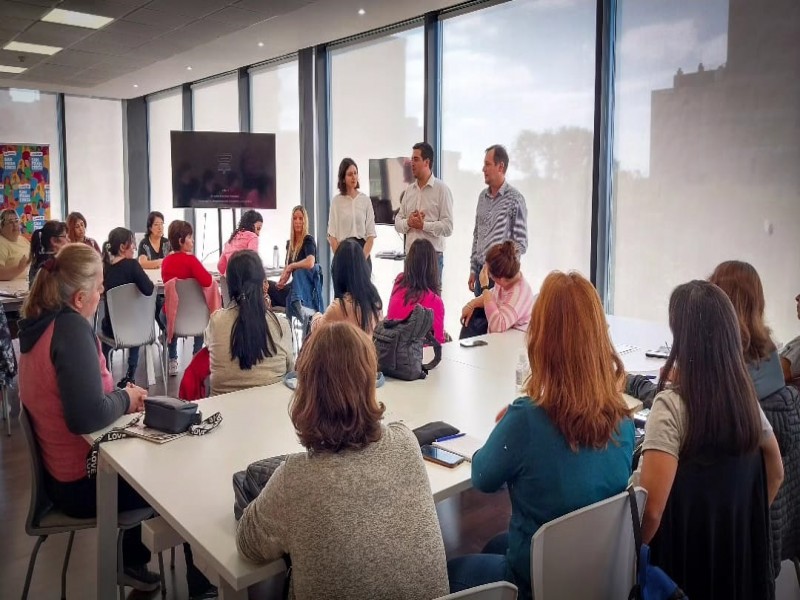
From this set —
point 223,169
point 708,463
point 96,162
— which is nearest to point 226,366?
point 708,463

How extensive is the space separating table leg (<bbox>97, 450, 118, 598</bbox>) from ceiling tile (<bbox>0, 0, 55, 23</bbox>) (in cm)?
547

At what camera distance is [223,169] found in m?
8.11

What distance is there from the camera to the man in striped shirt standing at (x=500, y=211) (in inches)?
197

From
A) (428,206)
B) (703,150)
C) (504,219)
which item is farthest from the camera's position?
(428,206)

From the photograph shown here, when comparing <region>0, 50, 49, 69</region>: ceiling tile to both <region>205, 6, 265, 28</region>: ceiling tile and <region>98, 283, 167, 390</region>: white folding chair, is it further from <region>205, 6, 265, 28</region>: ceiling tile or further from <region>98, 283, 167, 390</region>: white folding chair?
<region>98, 283, 167, 390</region>: white folding chair

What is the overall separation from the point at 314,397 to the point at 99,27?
6641 millimetres

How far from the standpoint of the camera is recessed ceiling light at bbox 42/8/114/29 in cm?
636

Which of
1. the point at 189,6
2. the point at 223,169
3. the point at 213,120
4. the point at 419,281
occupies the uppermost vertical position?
the point at 189,6

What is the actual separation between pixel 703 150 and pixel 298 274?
3.42 metres

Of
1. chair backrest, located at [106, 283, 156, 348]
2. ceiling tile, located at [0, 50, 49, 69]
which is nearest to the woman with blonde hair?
chair backrest, located at [106, 283, 156, 348]

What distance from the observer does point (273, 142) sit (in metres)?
8.10

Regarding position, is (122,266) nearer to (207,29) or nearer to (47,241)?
(47,241)

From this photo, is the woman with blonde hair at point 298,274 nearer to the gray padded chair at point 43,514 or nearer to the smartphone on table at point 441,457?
the gray padded chair at point 43,514

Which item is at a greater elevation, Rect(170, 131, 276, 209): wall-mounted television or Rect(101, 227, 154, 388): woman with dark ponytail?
Rect(170, 131, 276, 209): wall-mounted television
